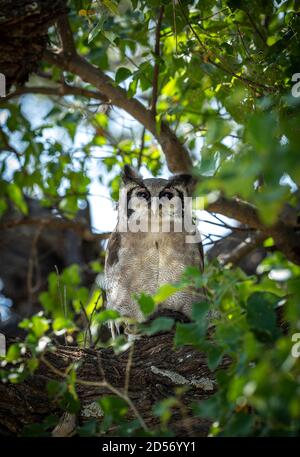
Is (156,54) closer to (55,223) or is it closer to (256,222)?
(256,222)

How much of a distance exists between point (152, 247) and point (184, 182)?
1.72ft

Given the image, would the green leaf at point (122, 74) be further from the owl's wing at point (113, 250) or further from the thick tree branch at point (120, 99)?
the owl's wing at point (113, 250)

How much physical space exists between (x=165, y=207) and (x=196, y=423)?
5.54 feet

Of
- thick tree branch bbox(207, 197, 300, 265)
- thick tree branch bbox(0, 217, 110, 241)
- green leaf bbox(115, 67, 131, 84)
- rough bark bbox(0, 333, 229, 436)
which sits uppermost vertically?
green leaf bbox(115, 67, 131, 84)

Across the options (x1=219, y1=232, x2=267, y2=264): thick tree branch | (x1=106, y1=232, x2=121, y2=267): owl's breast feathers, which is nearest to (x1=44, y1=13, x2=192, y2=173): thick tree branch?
(x1=106, y1=232, x2=121, y2=267): owl's breast feathers

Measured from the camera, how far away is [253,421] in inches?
76.7

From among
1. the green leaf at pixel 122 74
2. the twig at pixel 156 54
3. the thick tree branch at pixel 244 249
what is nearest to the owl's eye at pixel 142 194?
the twig at pixel 156 54

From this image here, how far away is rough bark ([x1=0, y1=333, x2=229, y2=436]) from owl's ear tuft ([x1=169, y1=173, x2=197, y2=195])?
45.6 inches

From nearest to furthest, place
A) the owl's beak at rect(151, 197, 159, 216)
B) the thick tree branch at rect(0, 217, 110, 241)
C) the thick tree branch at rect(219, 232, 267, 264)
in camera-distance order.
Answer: the owl's beak at rect(151, 197, 159, 216) → the thick tree branch at rect(219, 232, 267, 264) → the thick tree branch at rect(0, 217, 110, 241)

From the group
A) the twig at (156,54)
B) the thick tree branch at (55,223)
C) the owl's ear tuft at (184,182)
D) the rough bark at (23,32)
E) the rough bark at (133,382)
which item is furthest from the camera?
the thick tree branch at (55,223)

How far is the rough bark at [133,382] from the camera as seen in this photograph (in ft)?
10.2

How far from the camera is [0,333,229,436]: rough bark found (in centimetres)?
309

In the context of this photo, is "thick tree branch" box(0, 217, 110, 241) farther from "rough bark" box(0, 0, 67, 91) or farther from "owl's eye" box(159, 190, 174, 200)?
"rough bark" box(0, 0, 67, 91)

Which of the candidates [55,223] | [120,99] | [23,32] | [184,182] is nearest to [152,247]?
[184,182]
